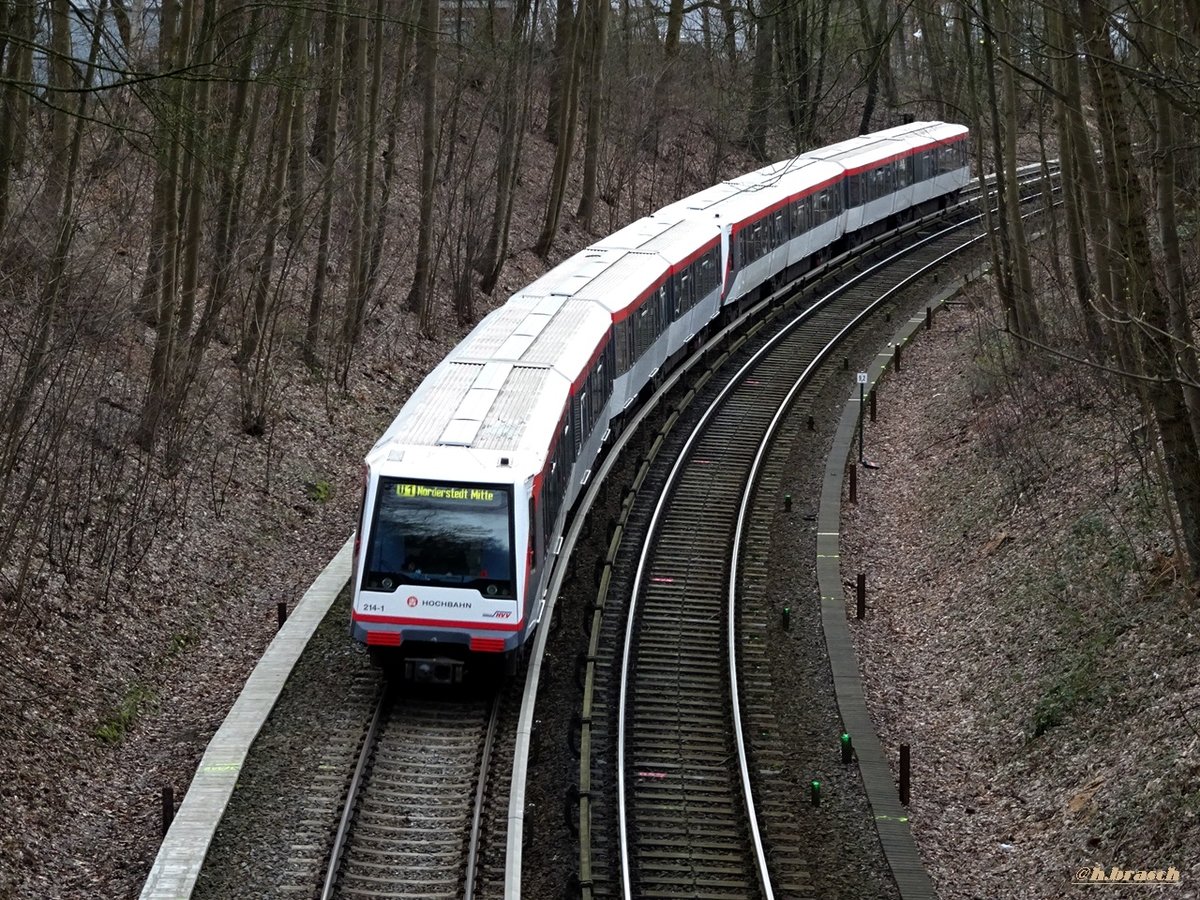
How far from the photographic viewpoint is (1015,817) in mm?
14039

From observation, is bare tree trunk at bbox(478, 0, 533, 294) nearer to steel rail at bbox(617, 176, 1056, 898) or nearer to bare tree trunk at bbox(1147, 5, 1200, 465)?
steel rail at bbox(617, 176, 1056, 898)

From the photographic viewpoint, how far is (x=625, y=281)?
78.9 ft

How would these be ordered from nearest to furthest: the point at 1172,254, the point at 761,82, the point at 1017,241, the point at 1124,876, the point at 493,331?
the point at 1124,876 → the point at 1172,254 → the point at 493,331 → the point at 1017,241 → the point at 761,82

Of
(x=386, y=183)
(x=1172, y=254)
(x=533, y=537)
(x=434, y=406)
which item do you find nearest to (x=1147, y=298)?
(x=1172, y=254)

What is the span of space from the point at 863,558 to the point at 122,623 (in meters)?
10.2

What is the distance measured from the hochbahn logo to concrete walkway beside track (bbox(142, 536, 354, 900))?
7.47 metres

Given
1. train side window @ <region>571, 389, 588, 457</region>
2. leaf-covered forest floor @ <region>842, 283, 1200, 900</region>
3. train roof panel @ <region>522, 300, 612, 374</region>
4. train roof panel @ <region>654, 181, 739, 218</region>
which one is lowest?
leaf-covered forest floor @ <region>842, 283, 1200, 900</region>

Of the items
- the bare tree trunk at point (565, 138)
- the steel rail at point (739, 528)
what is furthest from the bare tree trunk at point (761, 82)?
the bare tree trunk at point (565, 138)

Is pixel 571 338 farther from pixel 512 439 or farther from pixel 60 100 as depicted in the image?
pixel 60 100

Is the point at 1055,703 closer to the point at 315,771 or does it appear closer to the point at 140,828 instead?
the point at 315,771

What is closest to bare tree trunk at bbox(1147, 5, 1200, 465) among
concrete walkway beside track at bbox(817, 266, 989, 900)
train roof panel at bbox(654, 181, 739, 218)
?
concrete walkway beside track at bbox(817, 266, 989, 900)

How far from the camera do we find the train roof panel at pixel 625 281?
22.8 m

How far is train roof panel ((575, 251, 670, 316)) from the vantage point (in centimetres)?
2281

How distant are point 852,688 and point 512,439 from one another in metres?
4.81
